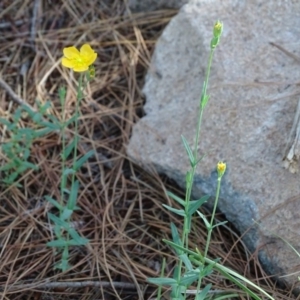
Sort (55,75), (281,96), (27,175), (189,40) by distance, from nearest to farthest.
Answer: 1. (281,96)
2. (27,175)
3. (189,40)
4. (55,75)

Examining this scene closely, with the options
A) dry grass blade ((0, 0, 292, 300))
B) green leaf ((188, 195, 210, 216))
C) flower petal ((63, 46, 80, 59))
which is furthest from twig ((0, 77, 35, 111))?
green leaf ((188, 195, 210, 216))

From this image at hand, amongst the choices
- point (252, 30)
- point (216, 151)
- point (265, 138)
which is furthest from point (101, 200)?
point (252, 30)

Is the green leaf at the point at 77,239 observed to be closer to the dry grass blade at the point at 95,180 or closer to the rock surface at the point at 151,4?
the dry grass blade at the point at 95,180

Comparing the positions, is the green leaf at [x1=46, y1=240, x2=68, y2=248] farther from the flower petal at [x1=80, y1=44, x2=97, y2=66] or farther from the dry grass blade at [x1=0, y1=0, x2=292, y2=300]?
the flower petal at [x1=80, y1=44, x2=97, y2=66]

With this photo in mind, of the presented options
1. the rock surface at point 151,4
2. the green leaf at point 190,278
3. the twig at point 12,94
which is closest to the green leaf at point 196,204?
the green leaf at point 190,278

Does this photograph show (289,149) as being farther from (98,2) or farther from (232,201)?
(98,2)

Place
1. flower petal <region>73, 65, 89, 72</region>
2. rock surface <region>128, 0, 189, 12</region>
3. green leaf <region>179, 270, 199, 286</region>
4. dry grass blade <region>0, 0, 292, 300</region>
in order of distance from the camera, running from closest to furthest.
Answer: green leaf <region>179, 270, 199, 286</region>, flower petal <region>73, 65, 89, 72</region>, dry grass blade <region>0, 0, 292, 300</region>, rock surface <region>128, 0, 189, 12</region>
